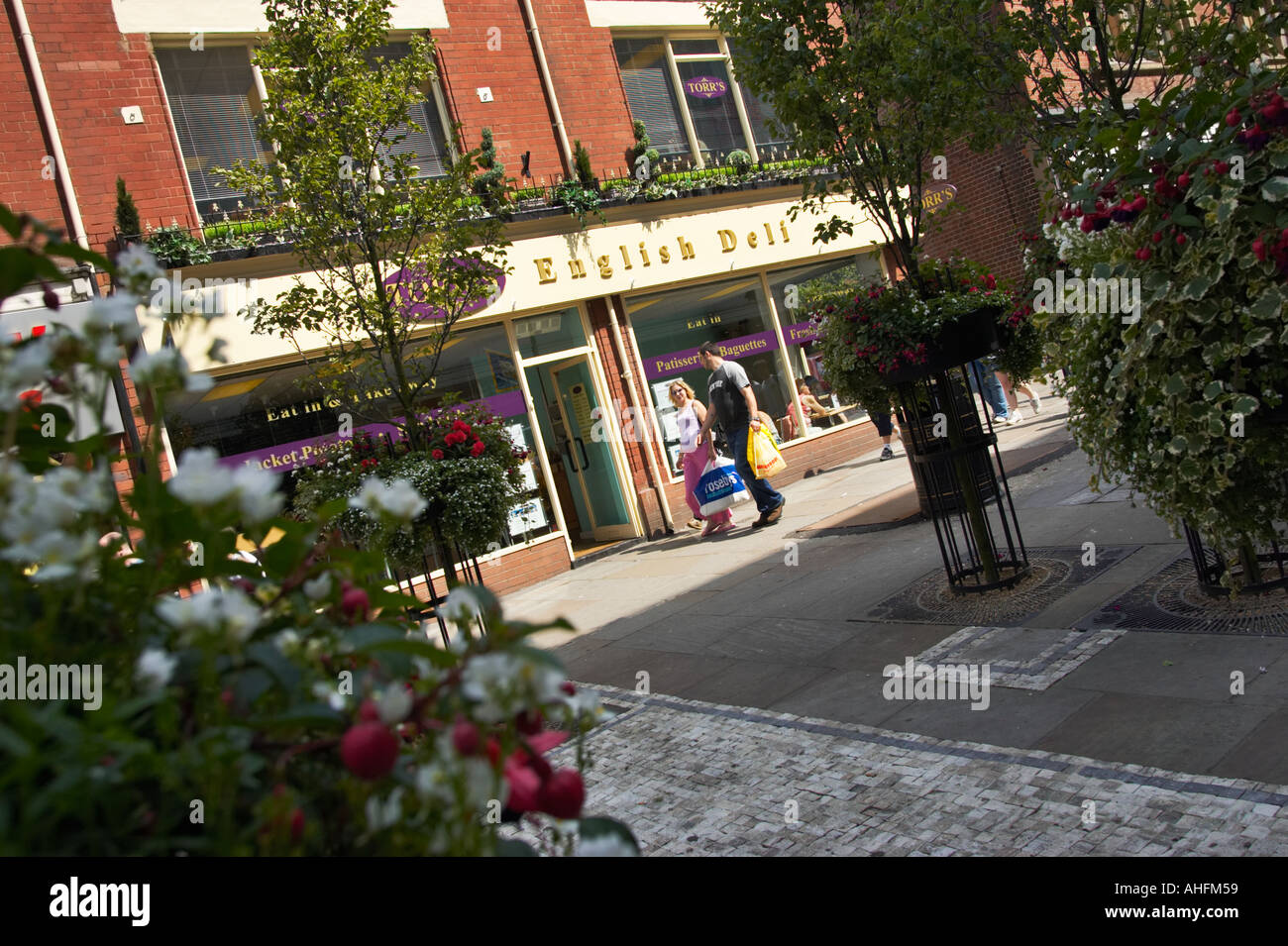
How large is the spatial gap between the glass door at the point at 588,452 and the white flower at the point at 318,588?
460 inches

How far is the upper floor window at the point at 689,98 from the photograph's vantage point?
45.8 feet

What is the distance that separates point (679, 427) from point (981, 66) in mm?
6048

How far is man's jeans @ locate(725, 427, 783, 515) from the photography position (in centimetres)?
1122

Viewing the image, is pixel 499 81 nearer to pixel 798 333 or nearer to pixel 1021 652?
pixel 798 333

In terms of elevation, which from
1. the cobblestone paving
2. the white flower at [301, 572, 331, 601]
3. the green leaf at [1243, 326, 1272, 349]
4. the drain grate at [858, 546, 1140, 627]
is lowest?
the cobblestone paving

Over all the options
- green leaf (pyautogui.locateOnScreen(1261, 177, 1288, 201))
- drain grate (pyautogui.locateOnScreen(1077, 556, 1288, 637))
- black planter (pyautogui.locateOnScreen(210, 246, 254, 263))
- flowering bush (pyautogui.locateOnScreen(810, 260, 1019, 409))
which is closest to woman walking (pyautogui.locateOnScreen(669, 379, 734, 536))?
flowering bush (pyautogui.locateOnScreen(810, 260, 1019, 409))

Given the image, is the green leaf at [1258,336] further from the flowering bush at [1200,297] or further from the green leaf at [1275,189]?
the green leaf at [1275,189]

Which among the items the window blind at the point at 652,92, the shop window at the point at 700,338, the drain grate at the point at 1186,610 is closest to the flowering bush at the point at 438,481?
the drain grate at the point at 1186,610

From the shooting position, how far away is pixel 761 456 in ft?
36.9

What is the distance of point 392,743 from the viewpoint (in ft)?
2.84

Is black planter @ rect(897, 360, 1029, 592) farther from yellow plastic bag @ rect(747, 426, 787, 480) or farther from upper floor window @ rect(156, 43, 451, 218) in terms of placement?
upper floor window @ rect(156, 43, 451, 218)

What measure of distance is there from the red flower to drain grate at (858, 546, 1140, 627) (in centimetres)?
554
